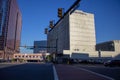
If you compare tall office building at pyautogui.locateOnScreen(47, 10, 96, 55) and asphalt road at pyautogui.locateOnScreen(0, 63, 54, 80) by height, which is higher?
tall office building at pyautogui.locateOnScreen(47, 10, 96, 55)

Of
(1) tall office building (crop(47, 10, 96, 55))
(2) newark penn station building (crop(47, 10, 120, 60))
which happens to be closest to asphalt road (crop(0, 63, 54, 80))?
(2) newark penn station building (crop(47, 10, 120, 60))

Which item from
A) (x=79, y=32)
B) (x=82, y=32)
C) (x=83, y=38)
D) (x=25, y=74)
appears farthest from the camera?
(x=82, y=32)

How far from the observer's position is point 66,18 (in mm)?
105312

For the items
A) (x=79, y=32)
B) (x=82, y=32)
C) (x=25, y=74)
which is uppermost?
(x=82, y=32)

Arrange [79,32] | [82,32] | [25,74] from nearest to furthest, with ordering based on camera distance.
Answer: [25,74] < [79,32] < [82,32]

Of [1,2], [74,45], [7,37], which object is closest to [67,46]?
[74,45]

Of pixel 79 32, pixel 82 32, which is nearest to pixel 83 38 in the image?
pixel 82 32

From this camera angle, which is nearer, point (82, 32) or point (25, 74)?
point (25, 74)

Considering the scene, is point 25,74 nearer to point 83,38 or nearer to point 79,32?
point 79,32

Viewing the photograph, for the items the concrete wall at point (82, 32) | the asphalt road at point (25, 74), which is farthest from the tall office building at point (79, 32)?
the asphalt road at point (25, 74)

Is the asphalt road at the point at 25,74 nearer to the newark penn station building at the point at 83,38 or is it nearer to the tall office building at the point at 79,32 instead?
the newark penn station building at the point at 83,38

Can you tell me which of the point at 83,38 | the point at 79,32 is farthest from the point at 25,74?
the point at 83,38

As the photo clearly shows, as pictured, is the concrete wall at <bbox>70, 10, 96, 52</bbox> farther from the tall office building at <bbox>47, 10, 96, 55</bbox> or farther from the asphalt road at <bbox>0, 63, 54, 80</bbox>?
the asphalt road at <bbox>0, 63, 54, 80</bbox>

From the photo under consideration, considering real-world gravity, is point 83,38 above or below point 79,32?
below
